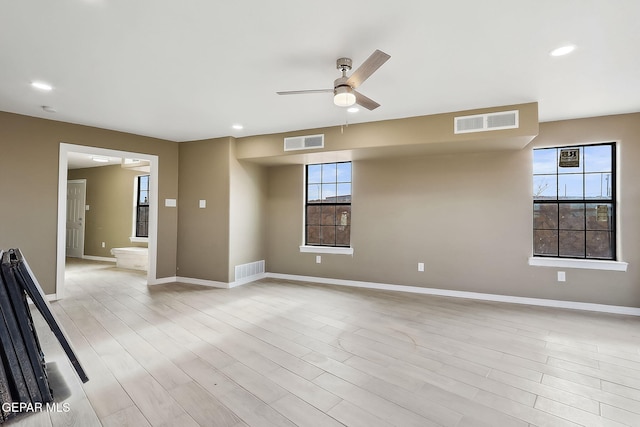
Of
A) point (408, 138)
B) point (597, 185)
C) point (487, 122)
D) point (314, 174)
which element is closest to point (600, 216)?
point (597, 185)

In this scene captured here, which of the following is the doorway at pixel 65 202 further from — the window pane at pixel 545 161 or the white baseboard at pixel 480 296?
the window pane at pixel 545 161

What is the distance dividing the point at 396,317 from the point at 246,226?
3096mm

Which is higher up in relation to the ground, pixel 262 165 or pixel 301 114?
pixel 301 114

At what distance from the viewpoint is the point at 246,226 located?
224 inches

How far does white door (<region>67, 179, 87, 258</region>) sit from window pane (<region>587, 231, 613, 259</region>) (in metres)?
10.9

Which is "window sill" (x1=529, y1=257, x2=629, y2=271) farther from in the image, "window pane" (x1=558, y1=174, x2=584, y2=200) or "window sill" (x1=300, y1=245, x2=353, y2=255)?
"window sill" (x1=300, y1=245, x2=353, y2=255)

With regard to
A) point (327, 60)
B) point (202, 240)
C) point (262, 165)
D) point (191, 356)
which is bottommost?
point (191, 356)

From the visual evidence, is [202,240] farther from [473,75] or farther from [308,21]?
[473,75]

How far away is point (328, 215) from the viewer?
19.1 feet

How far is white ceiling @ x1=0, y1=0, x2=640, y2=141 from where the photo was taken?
2.08 metres

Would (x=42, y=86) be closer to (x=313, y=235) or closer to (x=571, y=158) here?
(x=313, y=235)

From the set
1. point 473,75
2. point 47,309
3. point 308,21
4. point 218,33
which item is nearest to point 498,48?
point 473,75

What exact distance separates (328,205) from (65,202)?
3.99 meters

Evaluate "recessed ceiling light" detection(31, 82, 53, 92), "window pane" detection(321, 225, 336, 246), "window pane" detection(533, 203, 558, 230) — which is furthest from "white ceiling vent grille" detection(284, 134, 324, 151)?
"window pane" detection(533, 203, 558, 230)
